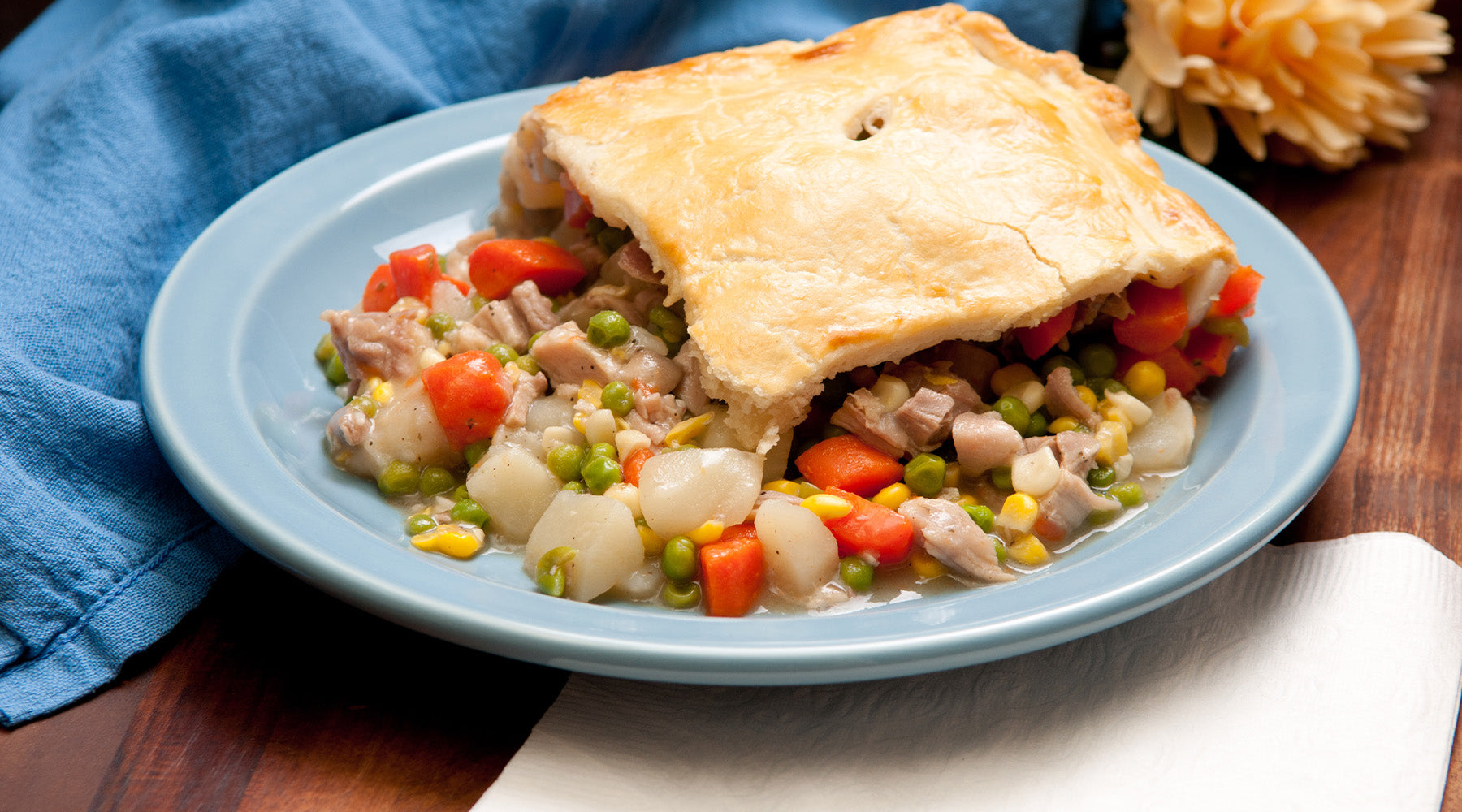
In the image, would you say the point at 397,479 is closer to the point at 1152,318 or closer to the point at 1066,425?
the point at 1066,425

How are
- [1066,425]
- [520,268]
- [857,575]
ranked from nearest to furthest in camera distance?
[857,575], [1066,425], [520,268]

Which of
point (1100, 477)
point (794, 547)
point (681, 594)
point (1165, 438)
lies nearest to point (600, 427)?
point (681, 594)

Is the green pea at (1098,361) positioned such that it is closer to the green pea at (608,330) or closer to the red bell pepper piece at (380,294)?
the green pea at (608,330)

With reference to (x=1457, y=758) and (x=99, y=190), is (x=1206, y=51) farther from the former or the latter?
(x=99, y=190)

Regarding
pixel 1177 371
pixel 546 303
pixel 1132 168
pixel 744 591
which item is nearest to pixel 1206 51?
pixel 1132 168

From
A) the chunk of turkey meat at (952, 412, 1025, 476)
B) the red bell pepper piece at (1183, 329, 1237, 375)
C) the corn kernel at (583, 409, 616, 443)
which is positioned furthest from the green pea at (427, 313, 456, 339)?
the red bell pepper piece at (1183, 329, 1237, 375)

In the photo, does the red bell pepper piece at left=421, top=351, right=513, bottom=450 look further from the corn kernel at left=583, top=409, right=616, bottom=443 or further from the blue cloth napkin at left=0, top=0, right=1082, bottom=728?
the blue cloth napkin at left=0, top=0, right=1082, bottom=728
